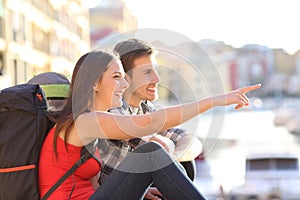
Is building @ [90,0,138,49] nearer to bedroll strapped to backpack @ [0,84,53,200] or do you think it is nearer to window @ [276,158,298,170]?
window @ [276,158,298,170]

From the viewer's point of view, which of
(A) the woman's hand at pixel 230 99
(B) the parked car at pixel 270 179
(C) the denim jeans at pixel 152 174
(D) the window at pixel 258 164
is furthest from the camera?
(D) the window at pixel 258 164

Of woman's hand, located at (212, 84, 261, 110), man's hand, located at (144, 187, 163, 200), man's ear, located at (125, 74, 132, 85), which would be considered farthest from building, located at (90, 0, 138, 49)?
woman's hand, located at (212, 84, 261, 110)

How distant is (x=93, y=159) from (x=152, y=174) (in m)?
0.26

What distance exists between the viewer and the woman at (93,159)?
263 centimetres

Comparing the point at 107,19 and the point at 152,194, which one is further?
the point at 107,19

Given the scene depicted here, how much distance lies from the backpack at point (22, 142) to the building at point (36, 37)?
70.6ft

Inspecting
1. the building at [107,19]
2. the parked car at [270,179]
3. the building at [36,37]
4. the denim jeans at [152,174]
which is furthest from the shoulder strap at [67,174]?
the building at [107,19]

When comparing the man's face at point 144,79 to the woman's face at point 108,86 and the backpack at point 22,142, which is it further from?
the backpack at point 22,142

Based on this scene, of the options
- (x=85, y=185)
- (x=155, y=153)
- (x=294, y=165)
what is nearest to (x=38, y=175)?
(x=85, y=185)

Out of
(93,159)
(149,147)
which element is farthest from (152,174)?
(93,159)

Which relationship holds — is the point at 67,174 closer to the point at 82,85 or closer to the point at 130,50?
the point at 82,85

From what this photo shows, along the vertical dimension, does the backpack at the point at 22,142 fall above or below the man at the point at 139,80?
below

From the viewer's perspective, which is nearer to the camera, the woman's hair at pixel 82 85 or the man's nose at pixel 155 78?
the woman's hair at pixel 82 85

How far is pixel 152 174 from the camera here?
9.05 ft
